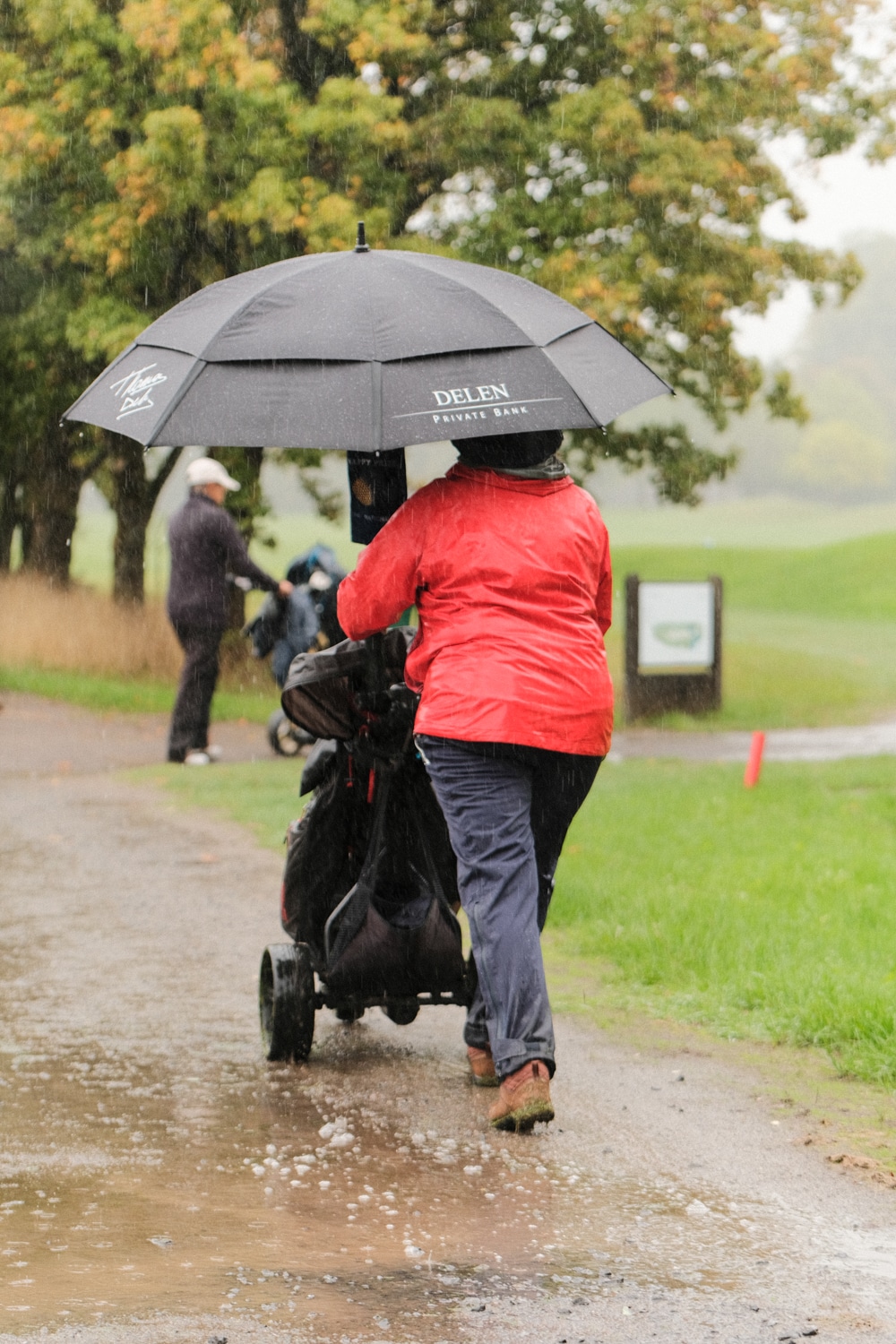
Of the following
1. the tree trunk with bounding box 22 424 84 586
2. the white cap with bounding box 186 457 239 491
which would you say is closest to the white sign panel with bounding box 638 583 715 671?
the white cap with bounding box 186 457 239 491

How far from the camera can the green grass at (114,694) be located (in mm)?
18000

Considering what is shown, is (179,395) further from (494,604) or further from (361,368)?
(494,604)

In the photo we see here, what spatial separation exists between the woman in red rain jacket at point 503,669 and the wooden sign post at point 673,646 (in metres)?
13.1

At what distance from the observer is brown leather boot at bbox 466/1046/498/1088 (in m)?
5.17

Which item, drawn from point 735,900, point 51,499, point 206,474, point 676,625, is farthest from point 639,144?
point 735,900

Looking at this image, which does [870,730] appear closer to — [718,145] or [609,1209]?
[718,145]

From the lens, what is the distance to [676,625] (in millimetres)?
18141

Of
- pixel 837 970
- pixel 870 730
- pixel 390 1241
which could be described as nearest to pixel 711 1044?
pixel 837 970

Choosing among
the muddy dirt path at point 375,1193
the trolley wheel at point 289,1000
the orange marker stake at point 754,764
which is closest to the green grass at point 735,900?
the orange marker stake at point 754,764

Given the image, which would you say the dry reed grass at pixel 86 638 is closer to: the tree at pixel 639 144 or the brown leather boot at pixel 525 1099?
the tree at pixel 639 144

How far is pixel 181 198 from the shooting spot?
59.6ft

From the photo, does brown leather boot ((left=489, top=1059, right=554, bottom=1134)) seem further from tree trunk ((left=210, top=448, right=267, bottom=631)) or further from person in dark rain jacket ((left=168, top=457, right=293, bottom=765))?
tree trunk ((left=210, top=448, right=267, bottom=631))

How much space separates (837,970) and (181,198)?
13.9m

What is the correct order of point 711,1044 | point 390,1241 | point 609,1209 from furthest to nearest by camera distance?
point 711,1044
point 609,1209
point 390,1241
